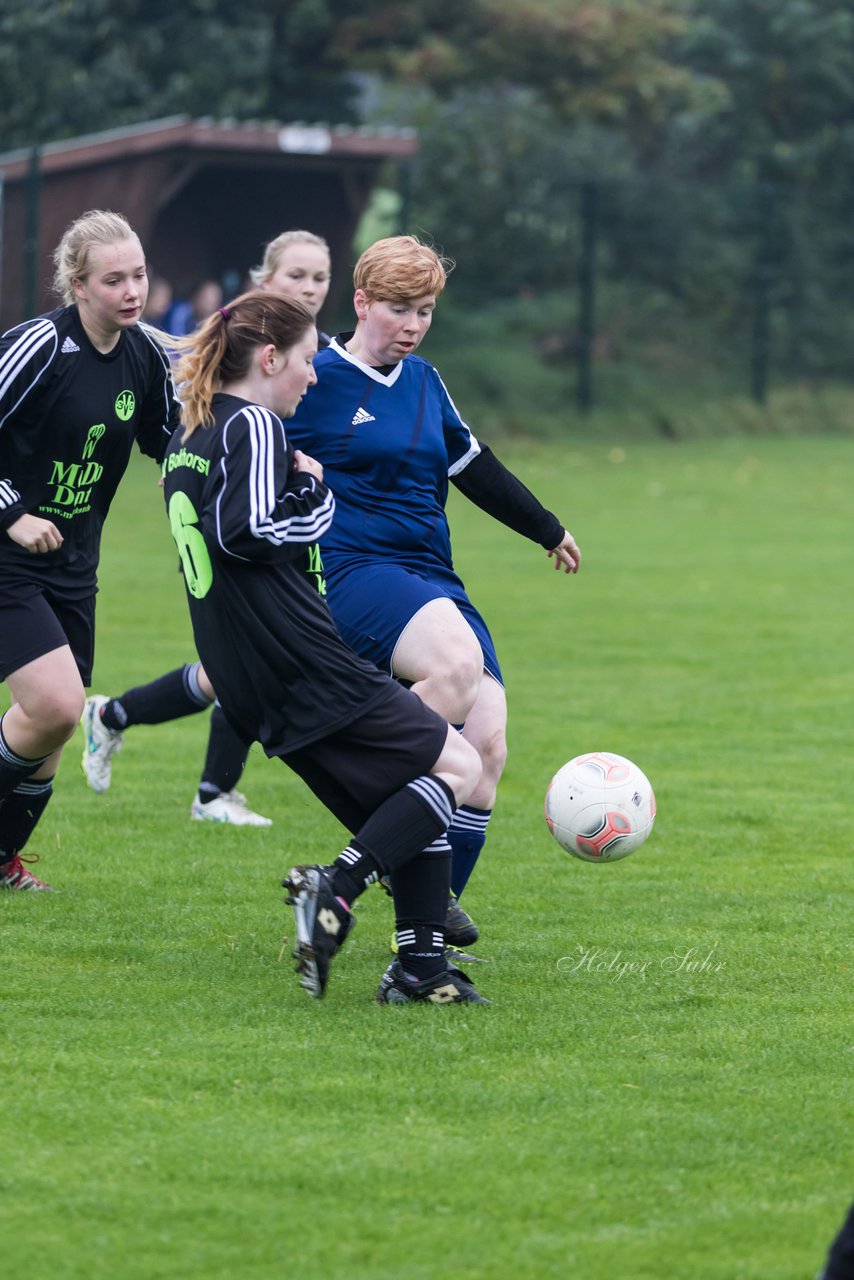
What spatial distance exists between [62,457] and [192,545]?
43.8 inches

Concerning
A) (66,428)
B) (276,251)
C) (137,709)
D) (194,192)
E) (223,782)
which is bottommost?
(223,782)

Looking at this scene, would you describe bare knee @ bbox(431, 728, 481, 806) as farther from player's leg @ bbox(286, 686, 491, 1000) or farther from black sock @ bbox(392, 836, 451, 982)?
black sock @ bbox(392, 836, 451, 982)

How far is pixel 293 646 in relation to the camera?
4457 mm

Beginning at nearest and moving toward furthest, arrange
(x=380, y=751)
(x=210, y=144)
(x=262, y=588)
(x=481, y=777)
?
(x=262, y=588), (x=380, y=751), (x=481, y=777), (x=210, y=144)

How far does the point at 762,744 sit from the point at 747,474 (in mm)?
13187

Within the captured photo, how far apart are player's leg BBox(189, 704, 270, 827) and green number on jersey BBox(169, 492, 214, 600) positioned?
2.32m

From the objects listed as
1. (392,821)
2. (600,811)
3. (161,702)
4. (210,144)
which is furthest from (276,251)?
(210,144)

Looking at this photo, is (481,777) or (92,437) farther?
(92,437)

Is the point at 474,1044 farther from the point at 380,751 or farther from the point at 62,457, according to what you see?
the point at 62,457

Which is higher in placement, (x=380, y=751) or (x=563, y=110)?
(x=563, y=110)

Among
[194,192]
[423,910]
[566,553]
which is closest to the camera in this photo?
[423,910]

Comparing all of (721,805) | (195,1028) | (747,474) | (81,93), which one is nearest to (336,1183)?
(195,1028)

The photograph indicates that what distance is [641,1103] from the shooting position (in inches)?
154

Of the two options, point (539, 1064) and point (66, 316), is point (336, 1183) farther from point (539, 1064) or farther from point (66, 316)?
point (66, 316)
